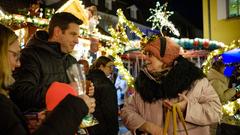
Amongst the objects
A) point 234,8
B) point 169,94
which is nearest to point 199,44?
point 234,8

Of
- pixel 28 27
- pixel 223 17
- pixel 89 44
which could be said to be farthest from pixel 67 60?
pixel 223 17

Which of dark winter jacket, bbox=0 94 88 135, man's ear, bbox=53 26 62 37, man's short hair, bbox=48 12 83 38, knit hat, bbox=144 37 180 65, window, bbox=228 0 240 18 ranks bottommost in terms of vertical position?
dark winter jacket, bbox=0 94 88 135

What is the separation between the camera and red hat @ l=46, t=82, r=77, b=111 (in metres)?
2.06

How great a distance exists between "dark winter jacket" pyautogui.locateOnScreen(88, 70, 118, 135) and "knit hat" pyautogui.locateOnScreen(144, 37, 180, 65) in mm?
2252

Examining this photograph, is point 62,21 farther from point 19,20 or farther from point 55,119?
point 19,20

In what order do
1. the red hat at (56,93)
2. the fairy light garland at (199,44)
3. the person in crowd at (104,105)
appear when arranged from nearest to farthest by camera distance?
1. the red hat at (56,93)
2. the person in crowd at (104,105)
3. the fairy light garland at (199,44)

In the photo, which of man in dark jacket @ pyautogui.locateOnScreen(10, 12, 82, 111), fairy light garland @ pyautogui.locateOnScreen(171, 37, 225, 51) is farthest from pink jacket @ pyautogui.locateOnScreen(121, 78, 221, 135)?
fairy light garland @ pyautogui.locateOnScreen(171, 37, 225, 51)

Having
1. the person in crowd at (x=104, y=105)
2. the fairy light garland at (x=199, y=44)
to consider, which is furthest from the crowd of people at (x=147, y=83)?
the fairy light garland at (x=199, y=44)

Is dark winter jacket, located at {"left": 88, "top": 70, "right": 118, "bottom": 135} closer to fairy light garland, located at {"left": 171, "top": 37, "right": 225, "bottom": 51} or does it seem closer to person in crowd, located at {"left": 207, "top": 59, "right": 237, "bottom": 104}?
person in crowd, located at {"left": 207, "top": 59, "right": 237, "bottom": 104}

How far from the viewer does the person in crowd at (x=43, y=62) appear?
2.86 meters

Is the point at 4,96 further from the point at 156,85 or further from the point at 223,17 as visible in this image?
the point at 223,17

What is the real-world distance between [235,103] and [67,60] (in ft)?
13.6

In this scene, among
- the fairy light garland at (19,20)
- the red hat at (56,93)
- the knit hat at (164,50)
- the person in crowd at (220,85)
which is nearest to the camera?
the red hat at (56,93)

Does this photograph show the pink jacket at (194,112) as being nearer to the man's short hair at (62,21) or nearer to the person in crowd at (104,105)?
the man's short hair at (62,21)
